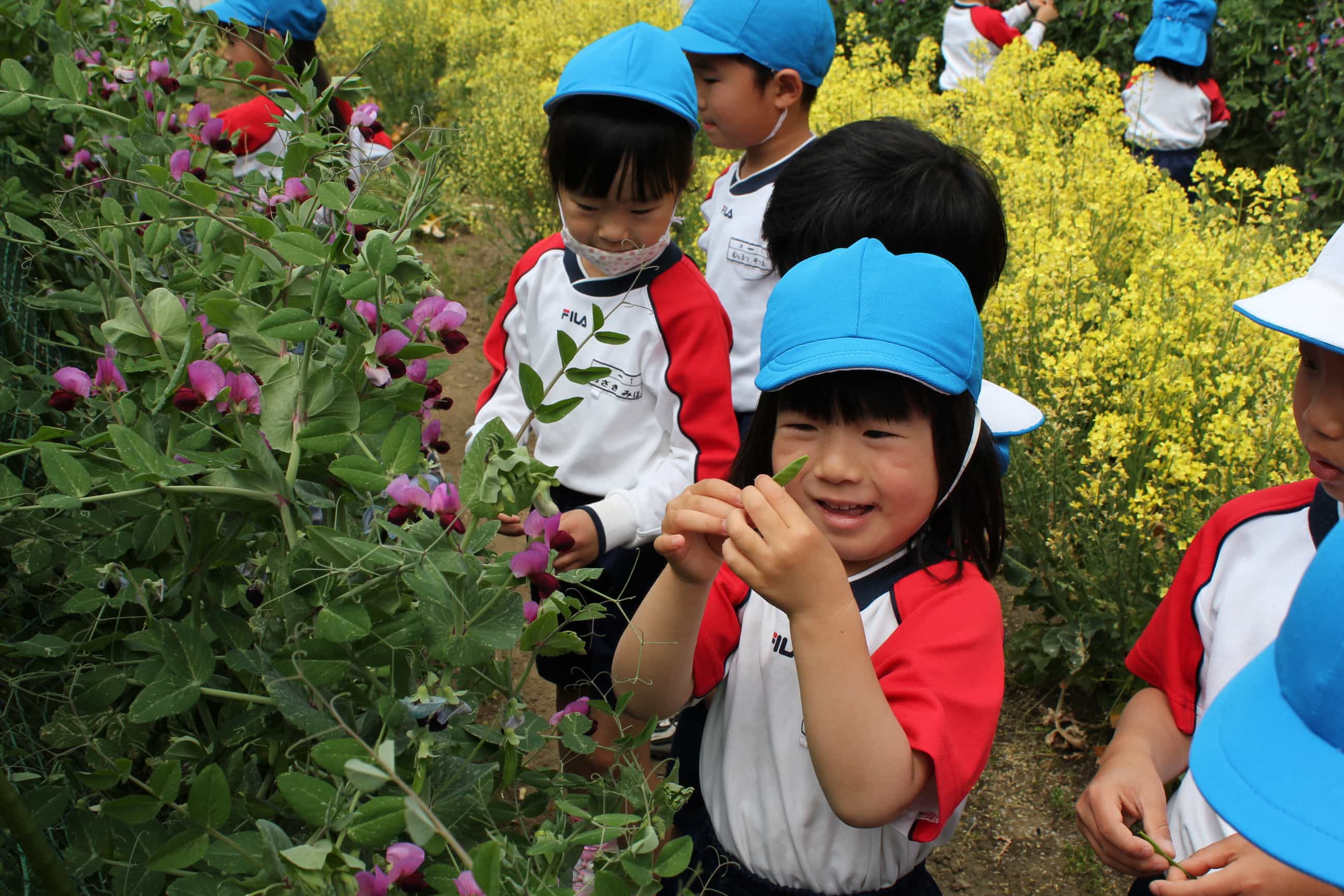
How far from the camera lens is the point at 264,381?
107 cm

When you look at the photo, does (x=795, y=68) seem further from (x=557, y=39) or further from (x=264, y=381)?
(x=557, y=39)

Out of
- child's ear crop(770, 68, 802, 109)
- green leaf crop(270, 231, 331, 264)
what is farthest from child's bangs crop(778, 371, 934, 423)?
child's ear crop(770, 68, 802, 109)

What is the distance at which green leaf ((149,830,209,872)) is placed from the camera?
0.93 metres

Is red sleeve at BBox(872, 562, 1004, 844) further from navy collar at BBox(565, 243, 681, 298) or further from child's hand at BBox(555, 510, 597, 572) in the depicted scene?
navy collar at BBox(565, 243, 681, 298)

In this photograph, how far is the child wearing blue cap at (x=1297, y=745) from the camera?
0.64 metres

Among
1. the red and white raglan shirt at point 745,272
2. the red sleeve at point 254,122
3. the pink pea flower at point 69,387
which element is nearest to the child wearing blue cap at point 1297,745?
the pink pea flower at point 69,387

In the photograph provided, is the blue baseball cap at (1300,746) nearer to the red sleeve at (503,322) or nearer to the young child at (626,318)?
the young child at (626,318)

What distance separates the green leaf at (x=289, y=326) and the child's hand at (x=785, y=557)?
18.8 inches

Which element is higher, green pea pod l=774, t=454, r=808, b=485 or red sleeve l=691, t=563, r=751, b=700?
green pea pod l=774, t=454, r=808, b=485

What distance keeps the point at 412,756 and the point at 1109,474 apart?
2.18m

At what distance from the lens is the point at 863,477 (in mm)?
1312

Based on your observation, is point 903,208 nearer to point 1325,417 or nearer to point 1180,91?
point 1325,417

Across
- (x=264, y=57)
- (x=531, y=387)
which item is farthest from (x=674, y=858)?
(x=264, y=57)

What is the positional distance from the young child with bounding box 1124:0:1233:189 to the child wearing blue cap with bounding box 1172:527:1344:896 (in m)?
5.93
